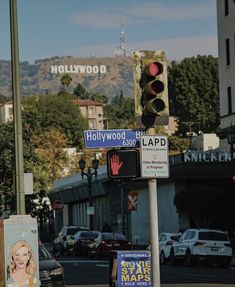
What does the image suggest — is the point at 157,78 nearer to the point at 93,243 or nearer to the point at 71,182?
the point at 93,243

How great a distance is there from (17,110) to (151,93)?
22.3 feet

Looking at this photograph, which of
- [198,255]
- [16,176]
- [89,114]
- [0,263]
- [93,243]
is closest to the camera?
[0,263]

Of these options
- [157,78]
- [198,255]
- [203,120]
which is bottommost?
[198,255]

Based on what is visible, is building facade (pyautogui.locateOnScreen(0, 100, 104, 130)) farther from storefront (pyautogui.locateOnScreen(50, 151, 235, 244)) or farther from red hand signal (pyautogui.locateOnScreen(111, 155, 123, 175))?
red hand signal (pyautogui.locateOnScreen(111, 155, 123, 175))

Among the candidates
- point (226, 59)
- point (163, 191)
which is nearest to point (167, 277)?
point (163, 191)

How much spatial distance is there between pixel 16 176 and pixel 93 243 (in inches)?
1081

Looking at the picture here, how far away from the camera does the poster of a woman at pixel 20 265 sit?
16031 mm

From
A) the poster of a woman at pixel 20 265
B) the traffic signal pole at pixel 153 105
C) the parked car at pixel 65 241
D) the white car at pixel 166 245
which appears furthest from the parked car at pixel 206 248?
the traffic signal pole at pixel 153 105

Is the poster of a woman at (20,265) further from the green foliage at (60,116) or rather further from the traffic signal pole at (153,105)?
the green foliage at (60,116)

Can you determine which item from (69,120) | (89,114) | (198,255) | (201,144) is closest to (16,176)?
(198,255)

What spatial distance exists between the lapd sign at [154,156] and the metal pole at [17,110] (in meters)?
5.80

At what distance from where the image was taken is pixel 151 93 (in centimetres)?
1294

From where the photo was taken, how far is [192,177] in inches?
2142

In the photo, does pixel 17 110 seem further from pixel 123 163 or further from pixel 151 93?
pixel 151 93
